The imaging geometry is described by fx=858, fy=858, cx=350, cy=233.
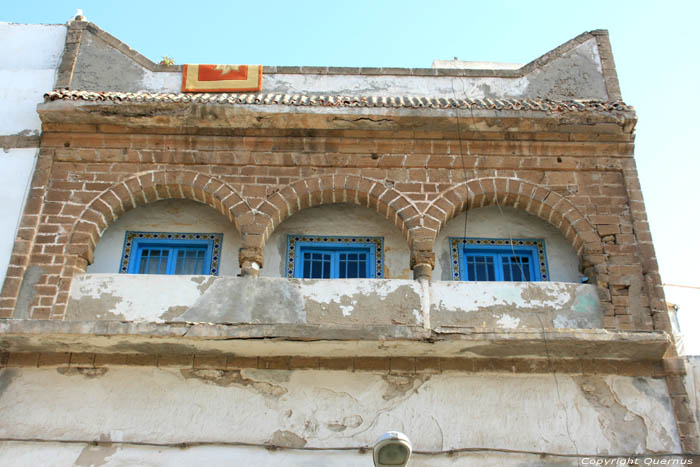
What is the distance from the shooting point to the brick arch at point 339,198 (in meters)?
8.70

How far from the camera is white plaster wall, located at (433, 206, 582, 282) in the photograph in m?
8.82

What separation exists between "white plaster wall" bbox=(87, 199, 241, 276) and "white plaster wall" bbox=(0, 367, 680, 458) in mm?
1374

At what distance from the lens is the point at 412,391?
773 cm

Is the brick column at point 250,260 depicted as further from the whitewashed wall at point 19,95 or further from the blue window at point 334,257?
the whitewashed wall at point 19,95

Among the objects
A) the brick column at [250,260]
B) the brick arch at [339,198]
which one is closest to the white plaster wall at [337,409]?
the brick column at [250,260]

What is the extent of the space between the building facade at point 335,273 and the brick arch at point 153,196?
0.08 feet

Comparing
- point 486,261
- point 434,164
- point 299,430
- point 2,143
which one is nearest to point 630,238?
point 486,261

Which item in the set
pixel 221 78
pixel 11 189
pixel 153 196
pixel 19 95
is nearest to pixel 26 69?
pixel 19 95

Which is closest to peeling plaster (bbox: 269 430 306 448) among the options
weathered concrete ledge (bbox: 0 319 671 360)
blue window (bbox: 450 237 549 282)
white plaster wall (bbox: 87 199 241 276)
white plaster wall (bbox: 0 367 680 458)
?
white plaster wall (bbox: 0 367 680 458)

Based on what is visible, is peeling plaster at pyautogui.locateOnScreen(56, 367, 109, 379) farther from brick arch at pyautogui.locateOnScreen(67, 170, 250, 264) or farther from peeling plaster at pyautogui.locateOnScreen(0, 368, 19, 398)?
brick arch at pyautogui.locateOnScreen(67, 170, 250, 264)

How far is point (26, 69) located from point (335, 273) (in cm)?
431

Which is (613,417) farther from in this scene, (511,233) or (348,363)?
(348,363)

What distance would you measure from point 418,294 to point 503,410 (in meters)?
1.31

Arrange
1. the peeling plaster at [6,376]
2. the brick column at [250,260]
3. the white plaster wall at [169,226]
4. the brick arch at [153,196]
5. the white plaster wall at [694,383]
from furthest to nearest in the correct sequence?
1. the white plaster wall at [169,226]
2. the brick arch at [153,196]
3. the brick column at [250,260]
4. the peeling plaster at [6,376]
5. the white plaster wall at [694,383]
